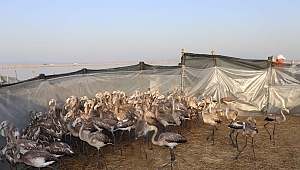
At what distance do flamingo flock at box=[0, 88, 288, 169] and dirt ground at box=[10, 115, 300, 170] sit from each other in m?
0.19

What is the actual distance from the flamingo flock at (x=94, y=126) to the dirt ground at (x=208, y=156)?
189 millimetres

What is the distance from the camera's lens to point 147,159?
646cm

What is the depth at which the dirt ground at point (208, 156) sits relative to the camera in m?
5.99

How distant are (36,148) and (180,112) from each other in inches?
170

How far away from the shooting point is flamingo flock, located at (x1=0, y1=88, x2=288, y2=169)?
16.4 ft

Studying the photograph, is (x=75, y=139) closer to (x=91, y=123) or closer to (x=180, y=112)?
(x=91, y=123)

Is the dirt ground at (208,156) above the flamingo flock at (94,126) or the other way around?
the other way around

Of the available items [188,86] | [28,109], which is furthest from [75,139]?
[188,86]

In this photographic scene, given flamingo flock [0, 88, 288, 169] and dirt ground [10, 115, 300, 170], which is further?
dirt ground [10, 115, 300, 170]

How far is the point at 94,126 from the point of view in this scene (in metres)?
6.56

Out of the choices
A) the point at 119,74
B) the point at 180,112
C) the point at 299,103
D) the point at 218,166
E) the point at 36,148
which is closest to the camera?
the point at 36,148

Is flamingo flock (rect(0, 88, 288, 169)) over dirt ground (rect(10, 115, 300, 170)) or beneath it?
over

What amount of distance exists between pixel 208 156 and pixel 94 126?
2787mm

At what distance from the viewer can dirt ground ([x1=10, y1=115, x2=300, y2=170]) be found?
19.7 ft
